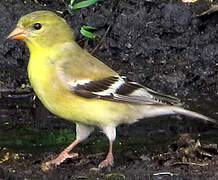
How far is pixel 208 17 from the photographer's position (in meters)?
10.4

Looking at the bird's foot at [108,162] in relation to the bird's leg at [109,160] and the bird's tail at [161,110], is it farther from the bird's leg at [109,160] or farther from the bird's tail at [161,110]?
the bird's tail at [161,110]

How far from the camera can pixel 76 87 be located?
7086 millimetres

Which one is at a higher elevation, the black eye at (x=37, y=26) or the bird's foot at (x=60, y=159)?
the black eye at (x=37, y=26)

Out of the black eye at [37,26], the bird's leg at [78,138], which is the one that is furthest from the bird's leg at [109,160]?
the black eye at [37,26]

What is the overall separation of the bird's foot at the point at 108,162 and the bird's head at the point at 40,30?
1.09m

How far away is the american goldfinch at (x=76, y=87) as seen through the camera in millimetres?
7035

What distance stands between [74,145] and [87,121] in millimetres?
498

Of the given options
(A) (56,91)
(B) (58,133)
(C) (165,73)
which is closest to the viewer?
(A) (56,91)

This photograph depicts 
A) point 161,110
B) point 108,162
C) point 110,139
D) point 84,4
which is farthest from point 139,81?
point 108,162

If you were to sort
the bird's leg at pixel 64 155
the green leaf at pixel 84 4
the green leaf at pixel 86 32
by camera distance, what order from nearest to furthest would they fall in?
1. the bird's leg at pixel 64 155
2. the green leaf at pixel 84 4
3. the green leaf at pixel 86 32

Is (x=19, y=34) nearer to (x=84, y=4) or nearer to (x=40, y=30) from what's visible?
(x=40, y=30)

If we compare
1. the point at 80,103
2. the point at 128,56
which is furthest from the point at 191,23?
the point at 80,103

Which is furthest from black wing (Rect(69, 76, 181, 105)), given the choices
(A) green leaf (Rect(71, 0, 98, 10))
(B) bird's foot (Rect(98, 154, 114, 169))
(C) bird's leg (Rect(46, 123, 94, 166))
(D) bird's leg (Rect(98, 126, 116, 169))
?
(A) green leaf (Rect(71, 0, 98, 10))

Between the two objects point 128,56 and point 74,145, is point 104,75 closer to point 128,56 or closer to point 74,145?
point 74,145
